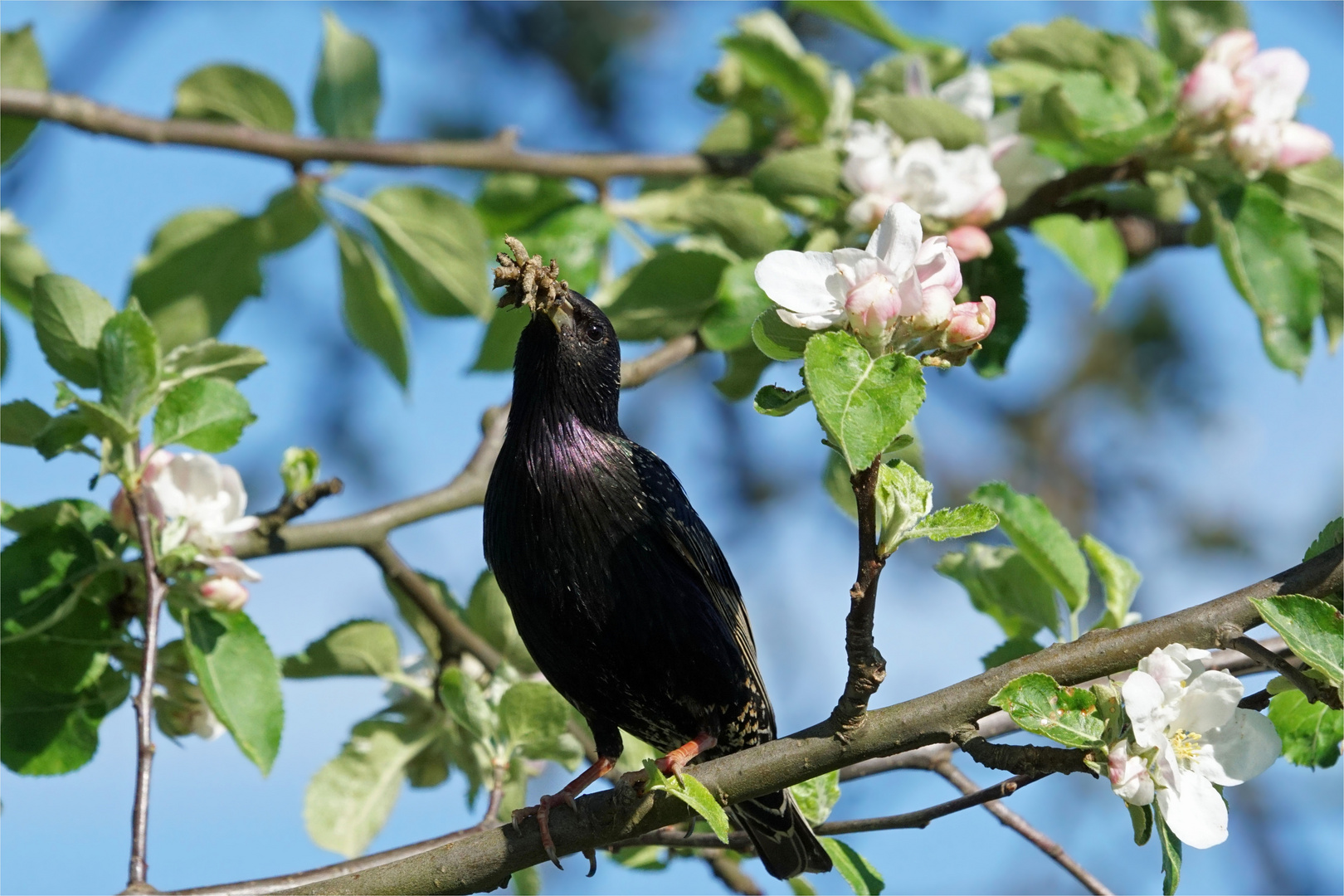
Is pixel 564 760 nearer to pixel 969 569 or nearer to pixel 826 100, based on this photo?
pixel 969 569

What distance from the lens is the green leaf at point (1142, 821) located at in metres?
1.99

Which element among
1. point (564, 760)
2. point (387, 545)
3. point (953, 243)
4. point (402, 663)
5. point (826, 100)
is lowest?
point (564, 760)

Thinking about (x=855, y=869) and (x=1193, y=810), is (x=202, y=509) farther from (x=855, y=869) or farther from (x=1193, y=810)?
(x=1193, y=810)

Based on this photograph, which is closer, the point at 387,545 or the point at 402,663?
the point at 387,545

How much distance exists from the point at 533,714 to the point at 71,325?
1.29 m

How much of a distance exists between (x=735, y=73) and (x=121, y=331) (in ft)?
7.98

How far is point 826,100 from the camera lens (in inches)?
159

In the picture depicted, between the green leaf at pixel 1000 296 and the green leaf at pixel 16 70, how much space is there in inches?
101

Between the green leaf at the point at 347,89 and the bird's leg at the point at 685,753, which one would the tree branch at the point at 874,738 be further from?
the green leaf at the point at 347,89

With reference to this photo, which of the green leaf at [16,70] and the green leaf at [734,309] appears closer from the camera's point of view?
the green leaf at [734,309]

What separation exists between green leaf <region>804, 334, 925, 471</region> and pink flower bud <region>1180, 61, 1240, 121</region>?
6.98 ft

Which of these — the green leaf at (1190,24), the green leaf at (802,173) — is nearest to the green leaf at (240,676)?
the green leaf at (802,173)

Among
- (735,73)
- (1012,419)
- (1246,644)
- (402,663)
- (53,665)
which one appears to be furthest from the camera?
(1012,419)

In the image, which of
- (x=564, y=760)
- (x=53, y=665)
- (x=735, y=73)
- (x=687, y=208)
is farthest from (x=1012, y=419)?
(x=53, y=665)
